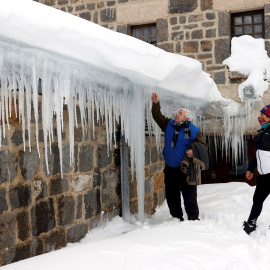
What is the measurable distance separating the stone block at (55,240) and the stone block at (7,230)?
0.47m

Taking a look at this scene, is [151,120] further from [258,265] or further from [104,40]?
[258,265]

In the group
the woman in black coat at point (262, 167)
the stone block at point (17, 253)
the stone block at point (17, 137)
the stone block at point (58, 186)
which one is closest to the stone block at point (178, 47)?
the woman in black coat at point (262, 167)

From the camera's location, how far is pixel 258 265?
3.04 m

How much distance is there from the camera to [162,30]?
726cm

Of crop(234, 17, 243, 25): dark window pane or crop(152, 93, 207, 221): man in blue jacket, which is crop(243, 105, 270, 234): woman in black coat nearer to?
crop(152, 93, 207, 221): man in blue jacket

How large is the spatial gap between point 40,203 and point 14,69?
1304 millimetres

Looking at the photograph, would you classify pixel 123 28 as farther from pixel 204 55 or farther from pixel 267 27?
pixel 267 27

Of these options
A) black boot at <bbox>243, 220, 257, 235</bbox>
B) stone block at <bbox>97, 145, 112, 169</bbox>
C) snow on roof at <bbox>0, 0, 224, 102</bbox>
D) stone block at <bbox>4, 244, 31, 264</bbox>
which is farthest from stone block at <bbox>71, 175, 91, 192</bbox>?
black boot at <bbox>243, 220, 257, 235</bbox>

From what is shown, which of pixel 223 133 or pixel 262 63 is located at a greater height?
pixel 262 63

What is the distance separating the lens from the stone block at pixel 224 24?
689 cm

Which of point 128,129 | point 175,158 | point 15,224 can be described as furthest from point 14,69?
point 175,158

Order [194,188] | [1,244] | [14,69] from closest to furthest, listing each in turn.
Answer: [14,69] < [1,244] < [194,188]

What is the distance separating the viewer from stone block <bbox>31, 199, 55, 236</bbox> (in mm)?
3521

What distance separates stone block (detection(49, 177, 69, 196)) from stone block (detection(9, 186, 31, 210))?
33 cm
